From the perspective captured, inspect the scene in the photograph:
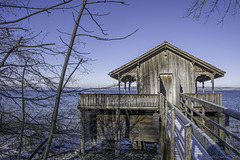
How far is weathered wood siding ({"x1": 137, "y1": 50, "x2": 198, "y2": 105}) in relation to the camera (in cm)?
1498

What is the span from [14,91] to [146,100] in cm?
995

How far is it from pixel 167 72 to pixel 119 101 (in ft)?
19.7

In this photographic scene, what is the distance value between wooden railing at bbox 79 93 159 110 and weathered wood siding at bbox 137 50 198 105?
3109 mm

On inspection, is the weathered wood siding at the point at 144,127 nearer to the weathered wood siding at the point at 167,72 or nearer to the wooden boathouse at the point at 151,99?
the wooden boathouse at the point at 151,99

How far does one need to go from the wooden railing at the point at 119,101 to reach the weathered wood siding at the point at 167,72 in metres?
3.11

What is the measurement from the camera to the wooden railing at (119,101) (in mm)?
12094

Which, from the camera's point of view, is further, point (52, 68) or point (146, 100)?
point (146, 100)

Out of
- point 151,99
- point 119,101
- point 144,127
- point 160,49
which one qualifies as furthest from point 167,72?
point 119,101

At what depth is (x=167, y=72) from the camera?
15.2m

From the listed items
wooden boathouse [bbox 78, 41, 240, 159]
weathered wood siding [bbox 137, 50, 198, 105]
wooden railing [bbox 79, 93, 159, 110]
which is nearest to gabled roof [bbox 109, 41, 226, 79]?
wooden boathouse [bbox 78, 41, 240, 159]

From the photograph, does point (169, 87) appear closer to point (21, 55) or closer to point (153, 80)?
point (153, 80)

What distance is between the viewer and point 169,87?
50.0 ft

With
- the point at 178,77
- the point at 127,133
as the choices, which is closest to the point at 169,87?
the point at 178,77

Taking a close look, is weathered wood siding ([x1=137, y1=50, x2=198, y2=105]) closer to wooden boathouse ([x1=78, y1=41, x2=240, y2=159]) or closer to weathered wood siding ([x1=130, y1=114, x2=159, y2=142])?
wooden boathouse ([x1=78, y1=41, x2=240, y2=159])
